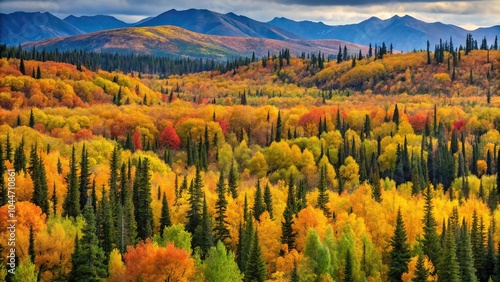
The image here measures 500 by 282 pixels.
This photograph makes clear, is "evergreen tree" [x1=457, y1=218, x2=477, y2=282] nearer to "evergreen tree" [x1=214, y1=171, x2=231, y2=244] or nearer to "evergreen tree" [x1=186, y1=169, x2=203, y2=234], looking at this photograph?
"evergreen tree" [x1=214, y1=171, x2=231, y2=244]

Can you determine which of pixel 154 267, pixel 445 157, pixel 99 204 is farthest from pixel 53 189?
pixel 445 157

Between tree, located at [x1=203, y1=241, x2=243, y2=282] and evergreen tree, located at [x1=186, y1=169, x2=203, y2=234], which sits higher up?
evergreen tree, located at [x1=186, y1=169, x2=203, y2=234]

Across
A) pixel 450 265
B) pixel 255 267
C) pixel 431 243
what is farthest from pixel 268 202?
pixel 450 265

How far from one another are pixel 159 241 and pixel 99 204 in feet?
47.0

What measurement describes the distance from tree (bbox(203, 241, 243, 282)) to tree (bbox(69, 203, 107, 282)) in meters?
13.5

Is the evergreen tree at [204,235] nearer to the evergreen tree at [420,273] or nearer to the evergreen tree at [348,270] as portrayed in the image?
the evergreen tree at [348,270]

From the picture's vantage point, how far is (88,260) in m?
89.4

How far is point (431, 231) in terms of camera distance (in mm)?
97625

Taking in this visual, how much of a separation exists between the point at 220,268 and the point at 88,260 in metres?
16.8

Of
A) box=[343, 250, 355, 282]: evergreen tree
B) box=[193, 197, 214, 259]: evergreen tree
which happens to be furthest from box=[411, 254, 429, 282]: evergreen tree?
box=[193, 197, 214, 259]: evergreen tree

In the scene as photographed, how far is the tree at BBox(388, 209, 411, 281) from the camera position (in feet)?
304

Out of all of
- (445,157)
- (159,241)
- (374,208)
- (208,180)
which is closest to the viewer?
(159,241)

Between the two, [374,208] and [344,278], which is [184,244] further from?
[374,208]

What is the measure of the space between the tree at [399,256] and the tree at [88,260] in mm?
37398
